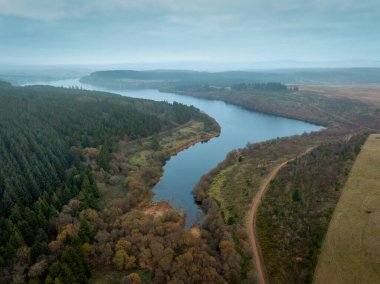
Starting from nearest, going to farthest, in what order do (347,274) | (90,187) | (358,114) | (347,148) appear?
(347,274)
(90,187)
(347,148)
(358,114)

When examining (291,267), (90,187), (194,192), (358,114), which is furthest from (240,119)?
(291,267)

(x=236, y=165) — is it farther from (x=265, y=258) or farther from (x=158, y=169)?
(x=265, y=258)

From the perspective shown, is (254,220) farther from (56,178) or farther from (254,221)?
Answer: (56,178)

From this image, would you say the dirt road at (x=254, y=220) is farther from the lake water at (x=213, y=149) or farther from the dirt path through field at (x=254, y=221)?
the lake water at (x=213, y=149)

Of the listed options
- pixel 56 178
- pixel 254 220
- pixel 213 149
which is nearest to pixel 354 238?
pixel 254 220

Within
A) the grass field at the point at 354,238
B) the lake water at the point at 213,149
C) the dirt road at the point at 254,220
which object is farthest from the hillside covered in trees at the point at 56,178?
the grass field at the point at 354,238

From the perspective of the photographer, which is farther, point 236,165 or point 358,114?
point 358,114
